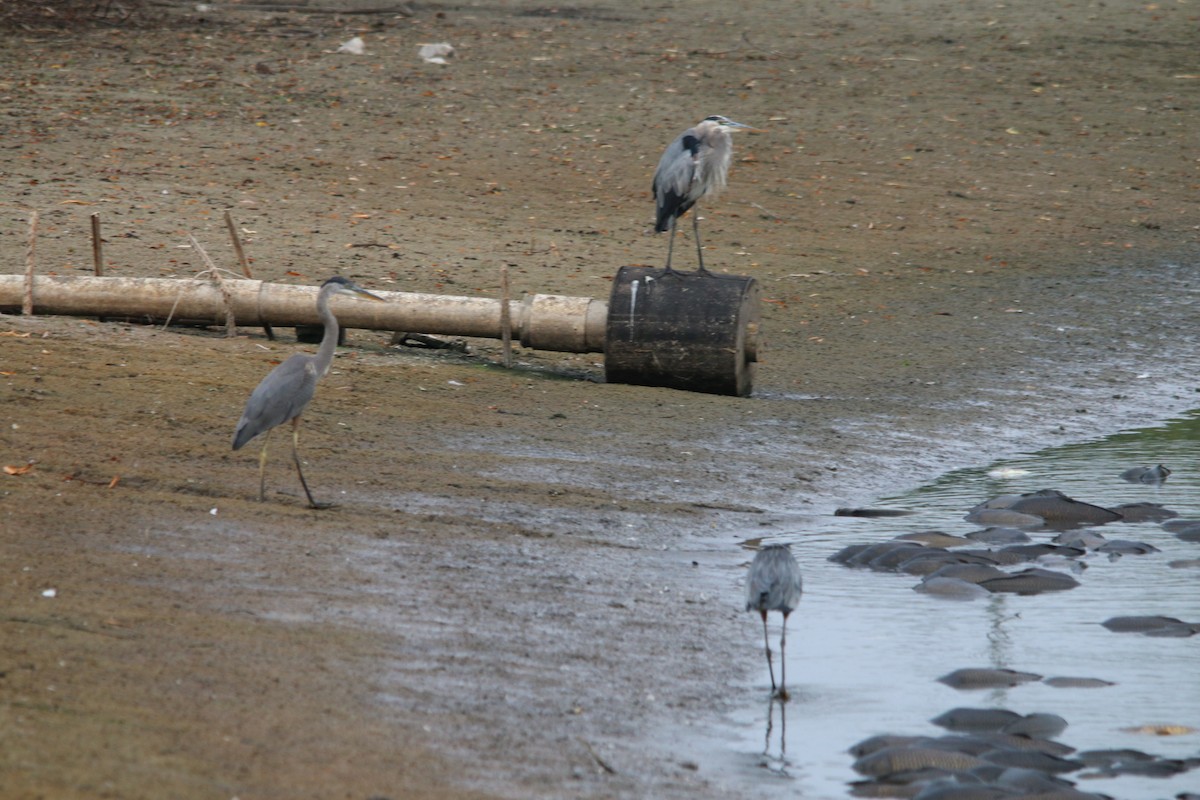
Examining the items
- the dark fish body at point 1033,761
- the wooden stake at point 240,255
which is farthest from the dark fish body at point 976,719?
the wooden stake at point 240,255

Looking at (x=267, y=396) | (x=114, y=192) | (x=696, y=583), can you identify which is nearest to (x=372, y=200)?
(x=114, y=192)

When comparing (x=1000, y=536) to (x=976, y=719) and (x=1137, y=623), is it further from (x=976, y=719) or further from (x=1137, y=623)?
(x=976, y=719)

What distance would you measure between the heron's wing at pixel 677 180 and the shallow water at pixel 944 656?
2.73m

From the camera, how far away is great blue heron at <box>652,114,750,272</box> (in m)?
10.1

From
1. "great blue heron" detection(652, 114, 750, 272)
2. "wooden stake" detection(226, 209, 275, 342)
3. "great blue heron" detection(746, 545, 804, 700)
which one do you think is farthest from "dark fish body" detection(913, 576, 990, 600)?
"wooden stake" detection(226, 209, 275, 342)

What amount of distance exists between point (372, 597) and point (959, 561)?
2.71 metres

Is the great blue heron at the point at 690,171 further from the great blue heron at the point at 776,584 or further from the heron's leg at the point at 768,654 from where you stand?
the great blue heron at the point at 776,584

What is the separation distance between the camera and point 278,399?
7.29 m

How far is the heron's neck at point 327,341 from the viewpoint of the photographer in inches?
300

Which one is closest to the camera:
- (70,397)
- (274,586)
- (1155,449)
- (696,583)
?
(274,586)

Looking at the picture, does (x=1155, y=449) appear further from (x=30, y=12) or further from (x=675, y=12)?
(x=30, y=12)

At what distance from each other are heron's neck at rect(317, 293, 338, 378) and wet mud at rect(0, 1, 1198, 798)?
1.81 feet

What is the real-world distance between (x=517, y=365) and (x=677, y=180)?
5.20 feet

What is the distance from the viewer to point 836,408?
988 centimetres
